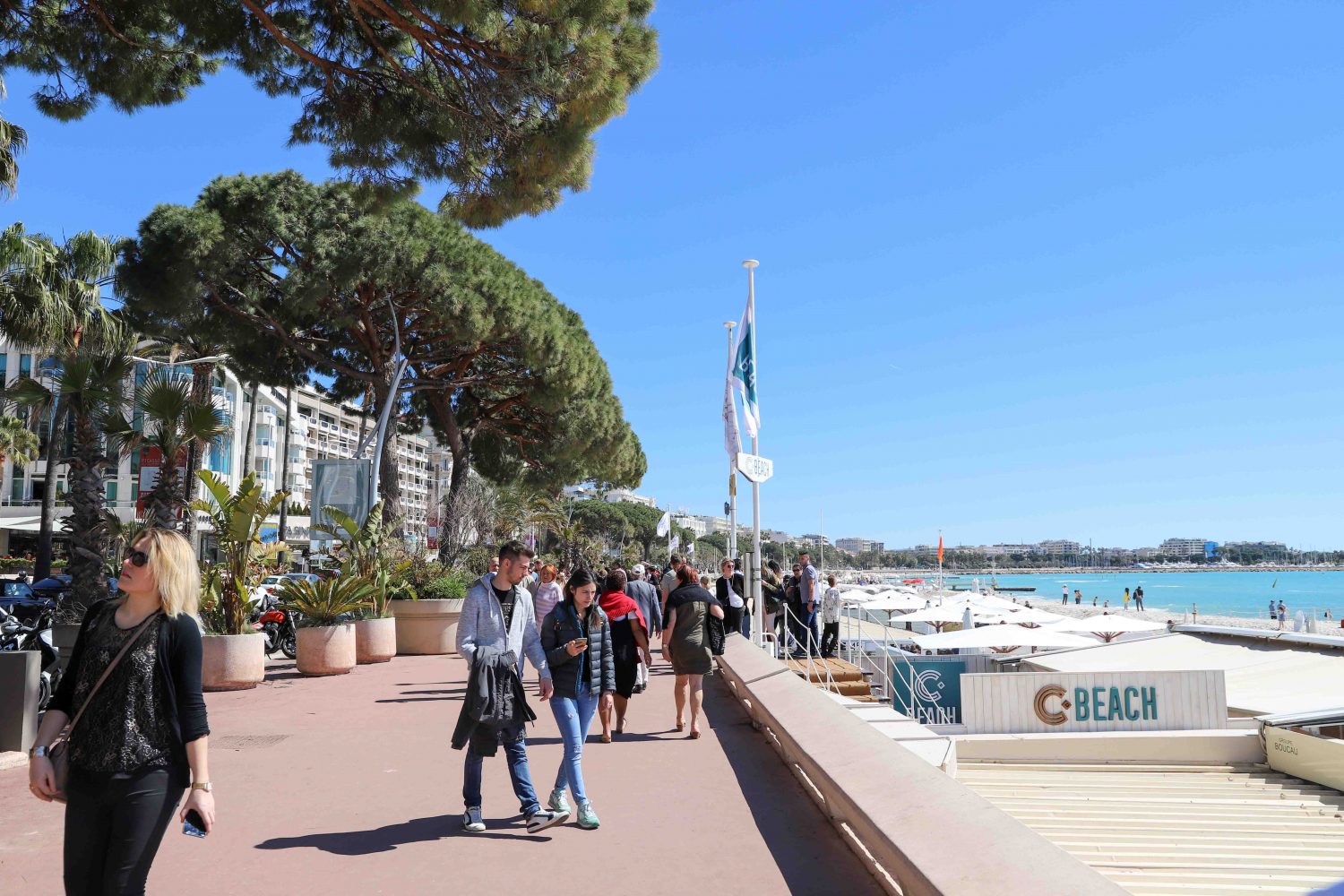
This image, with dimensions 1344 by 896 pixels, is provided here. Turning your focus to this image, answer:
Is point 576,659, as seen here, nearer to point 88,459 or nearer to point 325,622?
point 325,622

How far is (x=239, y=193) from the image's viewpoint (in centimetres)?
2119

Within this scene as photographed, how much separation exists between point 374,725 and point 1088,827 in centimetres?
650

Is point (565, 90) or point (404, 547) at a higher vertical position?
point (565, 90)

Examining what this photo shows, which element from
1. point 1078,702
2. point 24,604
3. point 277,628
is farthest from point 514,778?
point 24,604

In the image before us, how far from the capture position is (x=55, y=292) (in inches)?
603

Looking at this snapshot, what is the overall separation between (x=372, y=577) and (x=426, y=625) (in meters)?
2.43

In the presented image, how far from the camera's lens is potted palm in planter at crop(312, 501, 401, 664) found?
1504 centimetres

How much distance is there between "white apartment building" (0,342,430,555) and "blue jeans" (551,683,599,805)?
43.6ft

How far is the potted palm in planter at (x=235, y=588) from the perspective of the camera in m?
11.9

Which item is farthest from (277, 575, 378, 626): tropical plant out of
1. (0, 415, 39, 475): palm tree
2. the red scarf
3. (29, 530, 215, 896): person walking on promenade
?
(0, 415, 39, 475): palm tree

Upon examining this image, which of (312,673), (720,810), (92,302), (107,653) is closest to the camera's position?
(107,653)

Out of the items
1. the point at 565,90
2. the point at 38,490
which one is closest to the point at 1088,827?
the point at 565,90

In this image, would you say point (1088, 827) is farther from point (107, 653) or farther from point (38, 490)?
point (38, 490)

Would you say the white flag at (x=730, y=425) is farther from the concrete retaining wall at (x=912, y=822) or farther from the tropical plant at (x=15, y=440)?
the tropical plant at (x=15, y=440)
